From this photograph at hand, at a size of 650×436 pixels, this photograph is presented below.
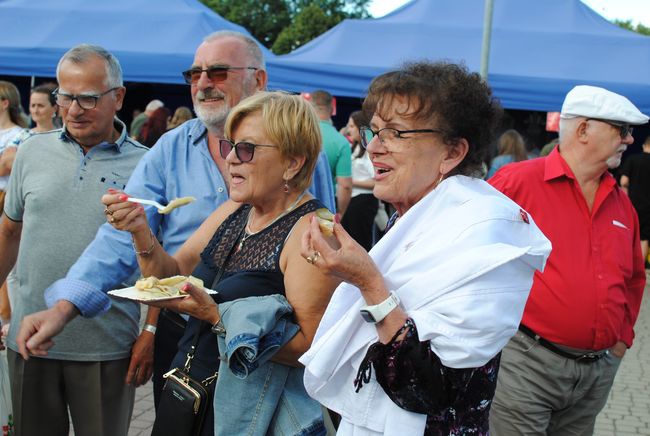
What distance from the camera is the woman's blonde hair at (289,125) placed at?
2.47 m

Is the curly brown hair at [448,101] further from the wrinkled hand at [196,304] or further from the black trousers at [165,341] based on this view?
the black trousers at [165,341]

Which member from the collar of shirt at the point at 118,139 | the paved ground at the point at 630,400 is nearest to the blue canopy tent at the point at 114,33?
the paved ground at the point at 630,400

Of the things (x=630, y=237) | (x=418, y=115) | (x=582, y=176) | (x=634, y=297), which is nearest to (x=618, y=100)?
(x=582, y=176)

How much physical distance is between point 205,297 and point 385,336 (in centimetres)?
61

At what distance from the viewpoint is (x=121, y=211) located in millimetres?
2438

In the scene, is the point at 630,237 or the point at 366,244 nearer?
the point at 630,237

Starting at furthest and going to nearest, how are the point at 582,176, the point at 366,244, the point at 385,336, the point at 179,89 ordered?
the point at 179,89 → the point at 366,244 → the point at 582,176 → the point at 385,336

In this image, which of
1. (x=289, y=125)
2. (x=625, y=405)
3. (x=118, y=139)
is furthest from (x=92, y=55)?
(x=625, y=405)

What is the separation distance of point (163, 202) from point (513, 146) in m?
6.42

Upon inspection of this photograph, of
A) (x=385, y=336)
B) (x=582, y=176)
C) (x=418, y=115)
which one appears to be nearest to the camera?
(x=385, y=336)

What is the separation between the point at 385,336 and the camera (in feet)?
6.25

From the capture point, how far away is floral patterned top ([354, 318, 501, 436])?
1.87 metres

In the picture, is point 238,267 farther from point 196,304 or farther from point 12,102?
point 12,102

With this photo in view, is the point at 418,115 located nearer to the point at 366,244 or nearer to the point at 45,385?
the point at 45,385
